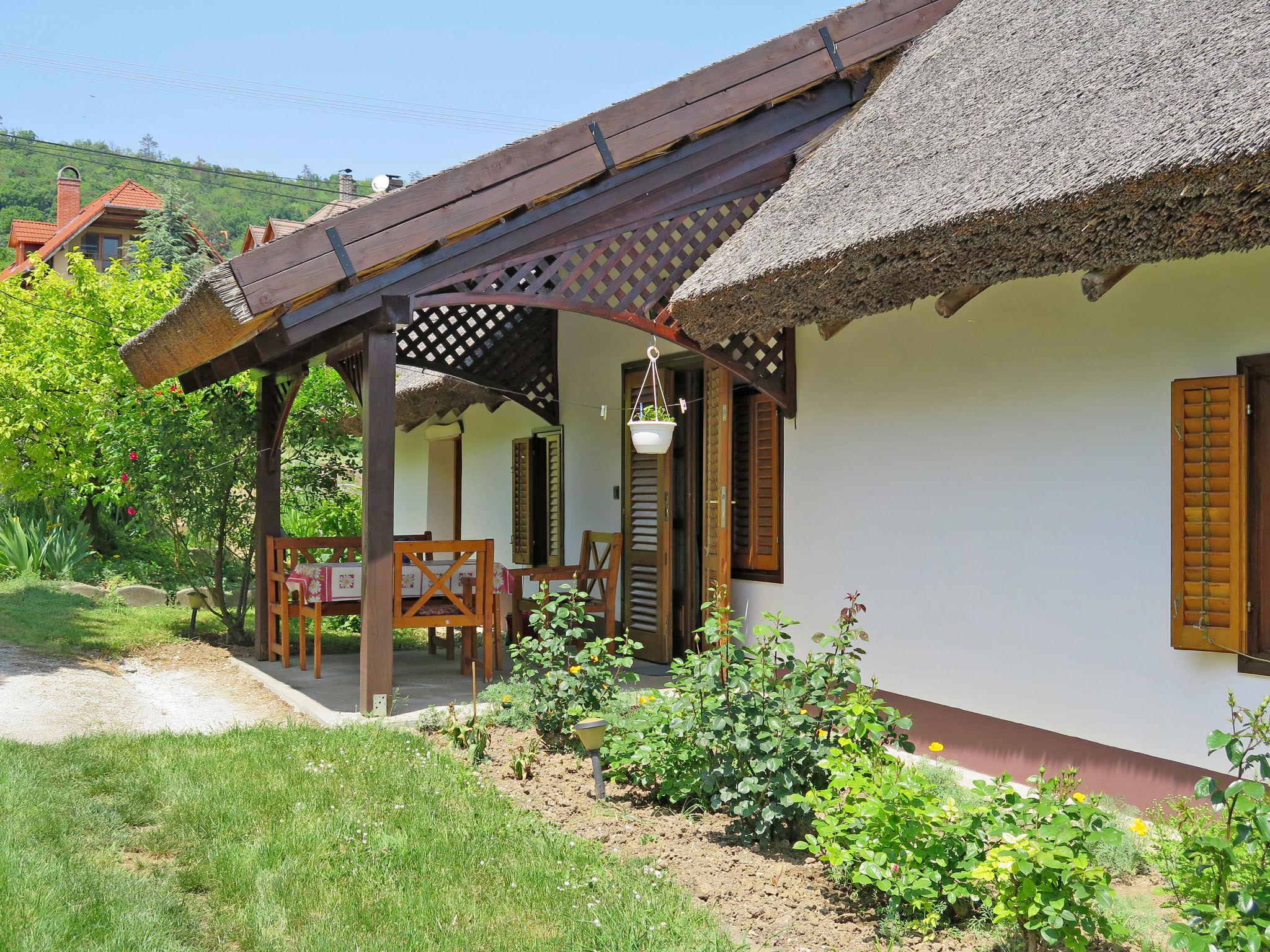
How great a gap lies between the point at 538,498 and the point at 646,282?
428 cm

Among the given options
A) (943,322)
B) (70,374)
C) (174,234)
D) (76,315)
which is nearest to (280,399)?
(943,322)

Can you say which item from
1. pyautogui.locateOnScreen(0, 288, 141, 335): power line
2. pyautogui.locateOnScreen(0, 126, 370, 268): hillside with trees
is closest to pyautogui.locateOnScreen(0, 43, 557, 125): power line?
pyautogui.locateOnScreen(0, 126, 370, 268): hillside with trees

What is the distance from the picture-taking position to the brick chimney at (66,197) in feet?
101

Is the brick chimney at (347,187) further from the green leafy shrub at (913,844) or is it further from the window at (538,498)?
the green leafy shrub at (913,844)

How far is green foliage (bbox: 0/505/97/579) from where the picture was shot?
43.2ft

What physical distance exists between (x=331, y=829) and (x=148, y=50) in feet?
104

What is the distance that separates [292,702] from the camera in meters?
6.36

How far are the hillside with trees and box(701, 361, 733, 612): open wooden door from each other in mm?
28263

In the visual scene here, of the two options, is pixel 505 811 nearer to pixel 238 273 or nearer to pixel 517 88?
pixel 238 273

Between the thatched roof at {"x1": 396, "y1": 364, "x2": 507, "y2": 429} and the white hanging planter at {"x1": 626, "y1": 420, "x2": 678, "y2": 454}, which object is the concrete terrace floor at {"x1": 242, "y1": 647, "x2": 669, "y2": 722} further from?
the thatched roof at {"x1": 396, "y1": 364, "x2": 507, "y2": 429}

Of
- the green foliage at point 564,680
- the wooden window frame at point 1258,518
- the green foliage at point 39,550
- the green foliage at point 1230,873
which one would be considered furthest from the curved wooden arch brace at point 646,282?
the green foliage at point 39,550

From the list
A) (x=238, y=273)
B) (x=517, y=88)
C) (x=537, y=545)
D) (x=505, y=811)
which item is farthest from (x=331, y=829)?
(x=517, y=88)

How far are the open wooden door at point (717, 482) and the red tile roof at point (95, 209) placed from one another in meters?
23.7

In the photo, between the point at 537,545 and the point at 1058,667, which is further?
the point at 537,545
